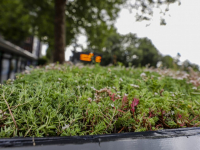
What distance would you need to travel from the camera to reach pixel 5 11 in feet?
51.3

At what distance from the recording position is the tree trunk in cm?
810

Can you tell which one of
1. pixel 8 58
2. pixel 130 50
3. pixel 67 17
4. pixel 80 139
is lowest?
pixel 80 139

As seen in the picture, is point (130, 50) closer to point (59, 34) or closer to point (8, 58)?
point (8, 58)

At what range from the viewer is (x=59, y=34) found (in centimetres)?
830

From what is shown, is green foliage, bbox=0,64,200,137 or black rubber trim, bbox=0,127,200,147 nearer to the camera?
black rubber trim, bbox=0,127,200,147

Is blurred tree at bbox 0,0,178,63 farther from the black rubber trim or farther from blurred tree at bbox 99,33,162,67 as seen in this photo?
blurred tree at bbox 99,33,162,67

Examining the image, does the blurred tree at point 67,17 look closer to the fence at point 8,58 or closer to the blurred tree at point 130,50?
the fence at point 8,58

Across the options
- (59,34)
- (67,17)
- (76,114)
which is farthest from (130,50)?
(76,114)

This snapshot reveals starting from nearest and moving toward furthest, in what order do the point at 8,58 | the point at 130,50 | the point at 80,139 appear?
the point at 80,139
the point at 8,58
the point at 130,50

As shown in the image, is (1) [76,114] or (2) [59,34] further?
(2) [59,34]

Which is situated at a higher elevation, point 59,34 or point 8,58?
point 8,58

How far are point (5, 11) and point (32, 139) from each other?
1805 cm

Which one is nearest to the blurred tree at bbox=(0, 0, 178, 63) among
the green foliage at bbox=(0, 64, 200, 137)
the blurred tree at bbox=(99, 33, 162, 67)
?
the green foliage at bbox=(0, 64, 200, 137)

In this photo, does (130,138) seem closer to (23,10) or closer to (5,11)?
(23,10)
